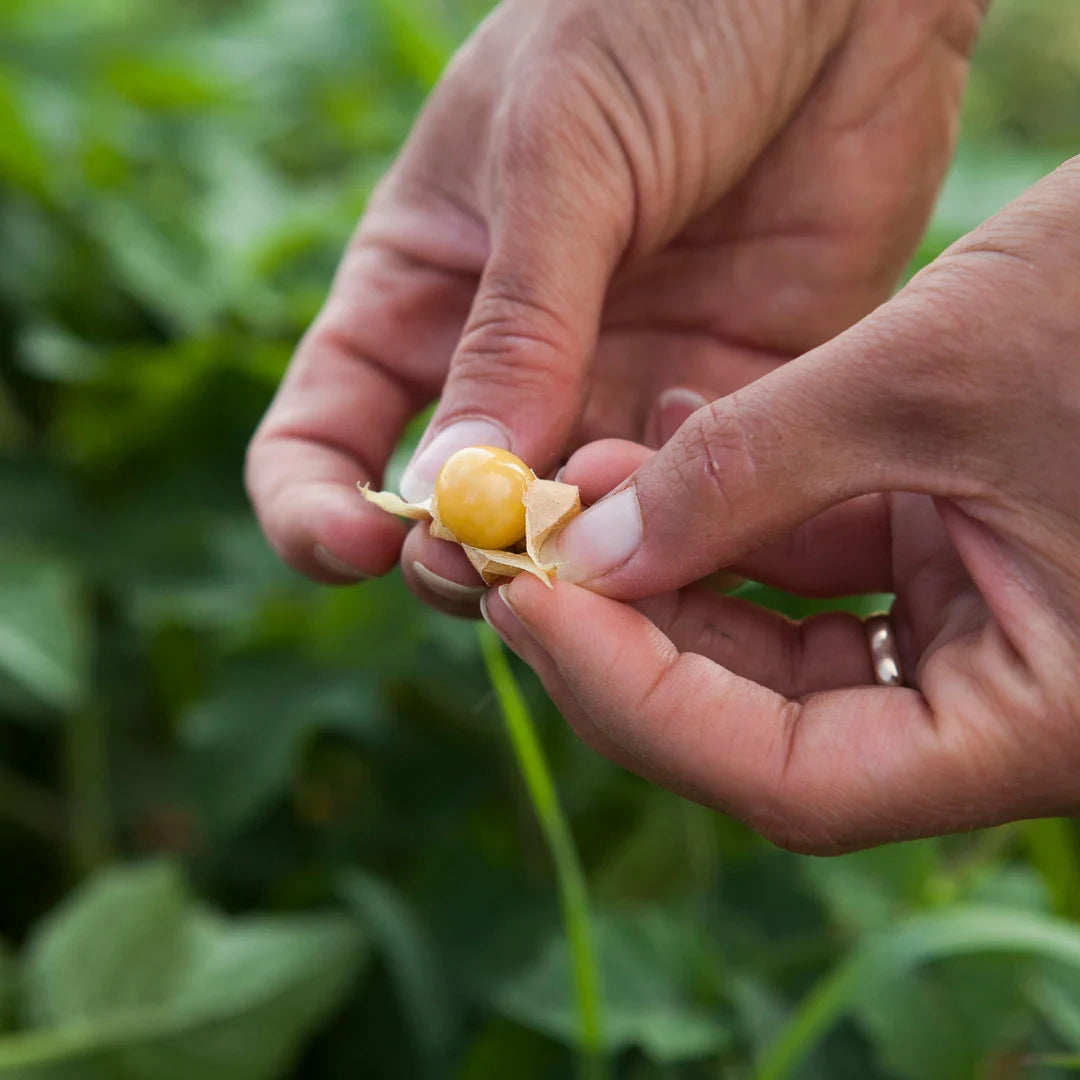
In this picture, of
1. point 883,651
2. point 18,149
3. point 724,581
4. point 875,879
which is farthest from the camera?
point 18,149

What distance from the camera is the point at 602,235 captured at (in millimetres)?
1051

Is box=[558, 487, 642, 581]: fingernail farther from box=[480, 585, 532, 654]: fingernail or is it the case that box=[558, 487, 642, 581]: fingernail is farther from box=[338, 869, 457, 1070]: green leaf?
box=[338, 869, 457, 1070]: green leaf

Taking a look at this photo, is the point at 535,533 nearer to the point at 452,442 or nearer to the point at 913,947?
the point at 452,442

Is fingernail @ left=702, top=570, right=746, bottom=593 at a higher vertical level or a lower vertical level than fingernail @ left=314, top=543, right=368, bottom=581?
lower

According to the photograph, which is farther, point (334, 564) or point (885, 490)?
point (334, 564)

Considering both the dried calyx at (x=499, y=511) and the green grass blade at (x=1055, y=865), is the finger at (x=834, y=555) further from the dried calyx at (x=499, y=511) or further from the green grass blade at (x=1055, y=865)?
the green grass blade at (x=1055, y=865)

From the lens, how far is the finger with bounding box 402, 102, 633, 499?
3.29ft

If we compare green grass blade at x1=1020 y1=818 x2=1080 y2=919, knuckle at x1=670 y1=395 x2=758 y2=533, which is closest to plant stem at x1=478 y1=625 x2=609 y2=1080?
knuckle at x1=670 y1=395 x2=758 y2=533

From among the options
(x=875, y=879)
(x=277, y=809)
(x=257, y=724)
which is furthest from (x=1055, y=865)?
(x=277, y=809)

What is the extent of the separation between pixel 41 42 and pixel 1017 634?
2360 mm

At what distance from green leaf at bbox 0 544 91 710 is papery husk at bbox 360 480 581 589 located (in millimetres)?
645

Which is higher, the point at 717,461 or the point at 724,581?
the point at 717,461

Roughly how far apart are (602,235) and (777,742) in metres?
0.48

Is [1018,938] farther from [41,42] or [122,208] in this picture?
[41,42]
